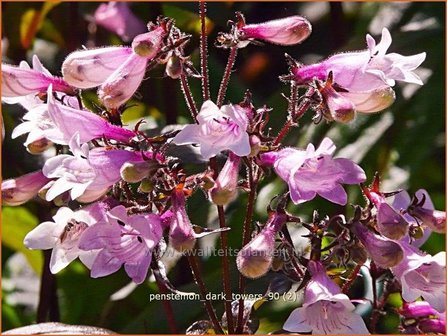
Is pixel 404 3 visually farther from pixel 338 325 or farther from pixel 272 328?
pixel 338 325

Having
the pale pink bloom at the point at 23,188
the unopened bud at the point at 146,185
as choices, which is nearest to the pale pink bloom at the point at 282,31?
the unopened bud at the point at 146,185

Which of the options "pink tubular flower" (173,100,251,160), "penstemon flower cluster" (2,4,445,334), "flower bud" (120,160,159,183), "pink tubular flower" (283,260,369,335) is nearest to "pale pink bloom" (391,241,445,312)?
"penstemon flower cluster" (2,4,445,334)

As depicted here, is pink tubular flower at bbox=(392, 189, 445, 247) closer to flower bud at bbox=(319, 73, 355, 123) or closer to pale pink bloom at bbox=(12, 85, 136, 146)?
flower bud at bbox=(319, 73, 355, 123)

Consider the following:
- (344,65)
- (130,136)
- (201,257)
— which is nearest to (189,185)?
(130,136)

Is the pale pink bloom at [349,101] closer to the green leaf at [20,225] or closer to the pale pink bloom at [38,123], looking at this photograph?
the pale pink bloom at [38,123]

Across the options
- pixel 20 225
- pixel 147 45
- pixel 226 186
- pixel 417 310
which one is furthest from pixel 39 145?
pixel 20 225

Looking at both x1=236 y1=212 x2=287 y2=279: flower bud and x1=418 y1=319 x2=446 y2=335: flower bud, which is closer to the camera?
x1=236 y1=212 x2=287 y2=279: flower bud

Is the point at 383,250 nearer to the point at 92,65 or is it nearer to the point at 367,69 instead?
the point at 367,69
